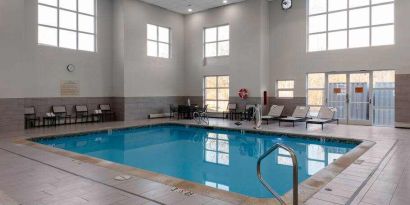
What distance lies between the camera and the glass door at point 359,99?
970 cm

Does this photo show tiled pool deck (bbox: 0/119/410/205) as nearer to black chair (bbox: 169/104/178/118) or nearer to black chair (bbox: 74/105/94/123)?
black chair (bbox: 74/105/94/123)

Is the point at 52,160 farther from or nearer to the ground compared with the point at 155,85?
nearer to the ground

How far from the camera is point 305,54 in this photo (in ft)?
35.7

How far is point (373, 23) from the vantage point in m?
9.58

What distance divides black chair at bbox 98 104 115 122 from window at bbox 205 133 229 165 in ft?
15.5

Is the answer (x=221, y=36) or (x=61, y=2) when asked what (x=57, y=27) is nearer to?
(x=61, y=2)

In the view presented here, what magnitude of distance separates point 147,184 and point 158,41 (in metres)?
10.1

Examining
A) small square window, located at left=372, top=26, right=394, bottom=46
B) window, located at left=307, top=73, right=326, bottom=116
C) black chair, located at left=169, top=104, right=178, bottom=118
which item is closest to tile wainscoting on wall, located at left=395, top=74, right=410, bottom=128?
small square window, located at left=372, top=26, right=394, bottom=46

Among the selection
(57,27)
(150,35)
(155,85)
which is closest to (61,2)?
(57,27)

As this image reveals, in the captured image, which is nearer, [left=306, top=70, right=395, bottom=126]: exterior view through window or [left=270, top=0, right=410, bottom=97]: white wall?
[left=270, top=0, right=410, bottom=97]: white wall

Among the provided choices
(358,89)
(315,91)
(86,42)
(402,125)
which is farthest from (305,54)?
(86,42)

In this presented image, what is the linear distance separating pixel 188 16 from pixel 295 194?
41.1ft

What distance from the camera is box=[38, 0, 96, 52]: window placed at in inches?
381

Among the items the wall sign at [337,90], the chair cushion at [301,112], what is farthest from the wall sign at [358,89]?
the chair cushion at [301,112]
